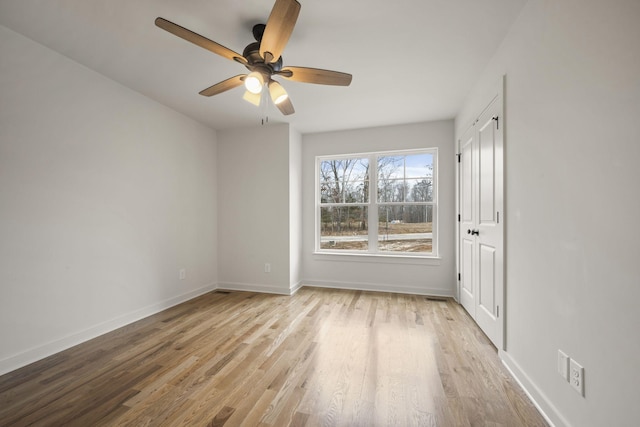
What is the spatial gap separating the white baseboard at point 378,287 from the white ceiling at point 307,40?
251cm

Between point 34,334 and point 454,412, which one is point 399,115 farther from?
point 34,334

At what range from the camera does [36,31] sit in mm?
1960

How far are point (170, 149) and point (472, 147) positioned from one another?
356cm

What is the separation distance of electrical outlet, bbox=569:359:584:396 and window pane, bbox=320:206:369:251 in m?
2.96

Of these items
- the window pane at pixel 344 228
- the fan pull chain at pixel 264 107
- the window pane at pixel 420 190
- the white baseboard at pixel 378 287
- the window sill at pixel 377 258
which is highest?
the fan pull chain at pixel 264 107

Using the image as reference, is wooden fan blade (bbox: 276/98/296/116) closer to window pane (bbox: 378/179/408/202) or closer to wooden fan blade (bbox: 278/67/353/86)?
wooden fan blade (bbox: 278/67/353/86)

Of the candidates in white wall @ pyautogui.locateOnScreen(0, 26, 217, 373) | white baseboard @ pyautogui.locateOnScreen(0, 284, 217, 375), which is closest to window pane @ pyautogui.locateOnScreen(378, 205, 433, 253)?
white wall @ pyautogui.locateOnScreen(0, 26, 217, 373)

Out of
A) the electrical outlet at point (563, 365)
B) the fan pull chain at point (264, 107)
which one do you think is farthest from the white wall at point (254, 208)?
the electrical outlet at point (563, 365)

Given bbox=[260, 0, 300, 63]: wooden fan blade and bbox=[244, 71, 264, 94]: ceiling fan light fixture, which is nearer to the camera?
bbox=[260, 0, 300, 63]: wooden fan blade

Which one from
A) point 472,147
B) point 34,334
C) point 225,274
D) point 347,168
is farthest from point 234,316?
point 472,147

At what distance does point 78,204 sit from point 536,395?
146 inches

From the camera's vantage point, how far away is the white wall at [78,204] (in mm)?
1967

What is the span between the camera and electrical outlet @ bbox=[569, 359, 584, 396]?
1.22 m

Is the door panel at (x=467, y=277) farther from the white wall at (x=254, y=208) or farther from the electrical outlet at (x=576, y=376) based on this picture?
the white wall at (x=254, y=208)
